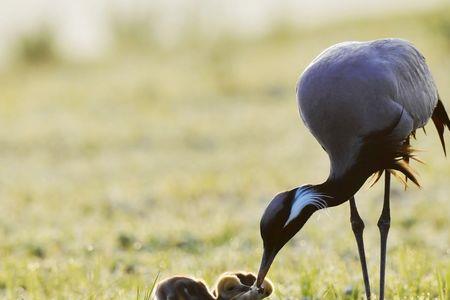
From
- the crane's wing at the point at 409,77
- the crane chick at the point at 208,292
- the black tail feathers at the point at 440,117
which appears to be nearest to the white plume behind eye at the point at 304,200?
the crane chick at the point at 208,292

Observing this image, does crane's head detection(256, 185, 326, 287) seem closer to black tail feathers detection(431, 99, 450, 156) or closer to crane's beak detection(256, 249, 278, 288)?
crane's beak detection(256, 249, 278, 288)

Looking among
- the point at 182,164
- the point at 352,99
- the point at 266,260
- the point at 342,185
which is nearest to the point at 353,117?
the point at 352,99

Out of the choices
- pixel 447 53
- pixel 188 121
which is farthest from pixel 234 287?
pixel 447 53

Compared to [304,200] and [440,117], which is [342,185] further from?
[440,117]

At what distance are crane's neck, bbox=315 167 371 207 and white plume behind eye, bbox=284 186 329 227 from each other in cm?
7

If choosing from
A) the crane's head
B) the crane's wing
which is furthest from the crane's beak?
the crane's wing

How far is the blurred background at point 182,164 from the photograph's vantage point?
7.00 meters

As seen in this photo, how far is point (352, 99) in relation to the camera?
5.25 m

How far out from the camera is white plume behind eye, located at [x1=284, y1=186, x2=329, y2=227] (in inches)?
187

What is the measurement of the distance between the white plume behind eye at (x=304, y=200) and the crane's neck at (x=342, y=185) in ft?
0.24

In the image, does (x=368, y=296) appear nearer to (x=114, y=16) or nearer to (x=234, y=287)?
(x=234, y=287)

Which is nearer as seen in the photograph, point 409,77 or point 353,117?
point 353,117

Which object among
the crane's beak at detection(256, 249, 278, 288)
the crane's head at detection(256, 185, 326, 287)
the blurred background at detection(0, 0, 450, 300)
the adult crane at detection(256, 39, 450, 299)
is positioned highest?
the adult crane at detection(256, 39, 450, 299)

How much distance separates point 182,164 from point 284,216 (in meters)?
9.54
